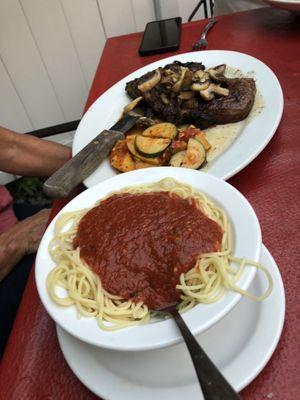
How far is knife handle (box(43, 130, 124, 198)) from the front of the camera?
111 cm

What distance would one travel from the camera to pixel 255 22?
6.23 ft

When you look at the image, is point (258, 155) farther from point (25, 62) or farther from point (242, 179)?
point (25, 62)

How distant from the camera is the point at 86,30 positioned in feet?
9.20

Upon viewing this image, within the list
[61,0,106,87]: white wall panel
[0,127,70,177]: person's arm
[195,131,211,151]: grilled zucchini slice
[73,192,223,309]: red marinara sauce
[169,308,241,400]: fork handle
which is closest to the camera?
[169,308,241,400]: fork handle

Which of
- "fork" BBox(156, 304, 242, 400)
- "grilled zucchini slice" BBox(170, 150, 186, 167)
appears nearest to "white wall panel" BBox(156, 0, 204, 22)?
"grilled zucchini slice" BBox(170, 150, 186, 167)

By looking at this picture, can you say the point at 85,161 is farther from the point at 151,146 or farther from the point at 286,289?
the point at 286,289

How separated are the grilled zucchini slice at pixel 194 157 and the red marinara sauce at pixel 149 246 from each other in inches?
12.9

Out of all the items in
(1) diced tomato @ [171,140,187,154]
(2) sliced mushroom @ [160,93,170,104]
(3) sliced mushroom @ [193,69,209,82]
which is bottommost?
(1) diced tomato @ [171,140,187,154]

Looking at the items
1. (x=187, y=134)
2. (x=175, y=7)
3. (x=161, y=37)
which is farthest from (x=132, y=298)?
(x=175, y=7)

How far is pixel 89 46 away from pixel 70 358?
257 centimetres

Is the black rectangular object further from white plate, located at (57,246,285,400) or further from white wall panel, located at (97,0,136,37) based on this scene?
white plate, located at (57,246,285,400)

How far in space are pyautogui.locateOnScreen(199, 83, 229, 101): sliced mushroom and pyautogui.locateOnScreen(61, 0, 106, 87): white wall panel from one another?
1.74m

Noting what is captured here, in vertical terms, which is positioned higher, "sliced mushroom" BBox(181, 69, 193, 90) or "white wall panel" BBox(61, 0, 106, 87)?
"sliced mushroom" BBox(181, 69, 193, 90)

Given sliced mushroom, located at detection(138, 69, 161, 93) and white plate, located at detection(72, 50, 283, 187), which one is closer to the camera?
white plate, located at detection(72, 50, 283, 187)
